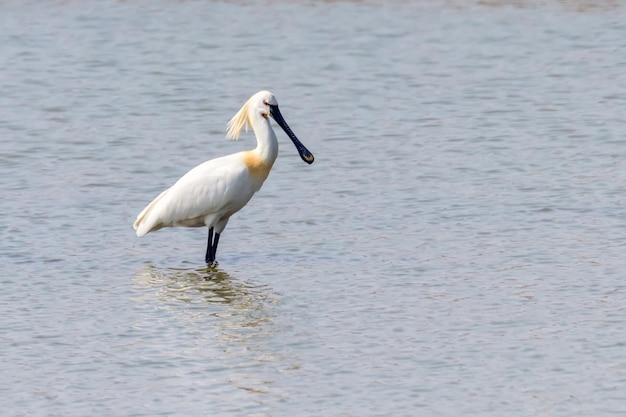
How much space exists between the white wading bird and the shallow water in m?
0.29

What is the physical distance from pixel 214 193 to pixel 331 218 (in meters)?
1.35

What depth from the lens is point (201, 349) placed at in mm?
9500

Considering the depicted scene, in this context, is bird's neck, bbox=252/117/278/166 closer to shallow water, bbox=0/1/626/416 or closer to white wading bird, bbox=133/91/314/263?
white wading bird, bbox=133/91/314/263

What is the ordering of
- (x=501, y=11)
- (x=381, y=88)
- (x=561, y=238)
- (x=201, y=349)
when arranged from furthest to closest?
(x=501, y=11), (x=381, y=88), (x=561, y=238), (x=201, y=349)

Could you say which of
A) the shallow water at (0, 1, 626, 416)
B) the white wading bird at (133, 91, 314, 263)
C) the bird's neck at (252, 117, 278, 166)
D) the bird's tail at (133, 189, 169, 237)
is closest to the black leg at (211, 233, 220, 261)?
the white wading bird at (133, 91, 314, 263)

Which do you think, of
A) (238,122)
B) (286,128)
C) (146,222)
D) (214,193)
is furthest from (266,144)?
(146,222)

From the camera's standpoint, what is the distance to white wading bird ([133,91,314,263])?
1195 centimetres

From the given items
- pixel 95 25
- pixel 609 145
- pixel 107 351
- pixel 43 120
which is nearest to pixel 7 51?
pixel 95 25

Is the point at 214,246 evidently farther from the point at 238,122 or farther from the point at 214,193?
the point at 238,122

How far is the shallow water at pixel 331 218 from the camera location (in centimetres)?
891

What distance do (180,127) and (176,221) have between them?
185 inches

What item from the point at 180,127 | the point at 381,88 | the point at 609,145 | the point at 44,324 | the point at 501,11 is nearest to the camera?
the point at 44,324

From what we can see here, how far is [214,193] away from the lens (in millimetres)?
11953

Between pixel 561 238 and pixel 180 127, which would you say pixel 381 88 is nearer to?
pixel 180 127
